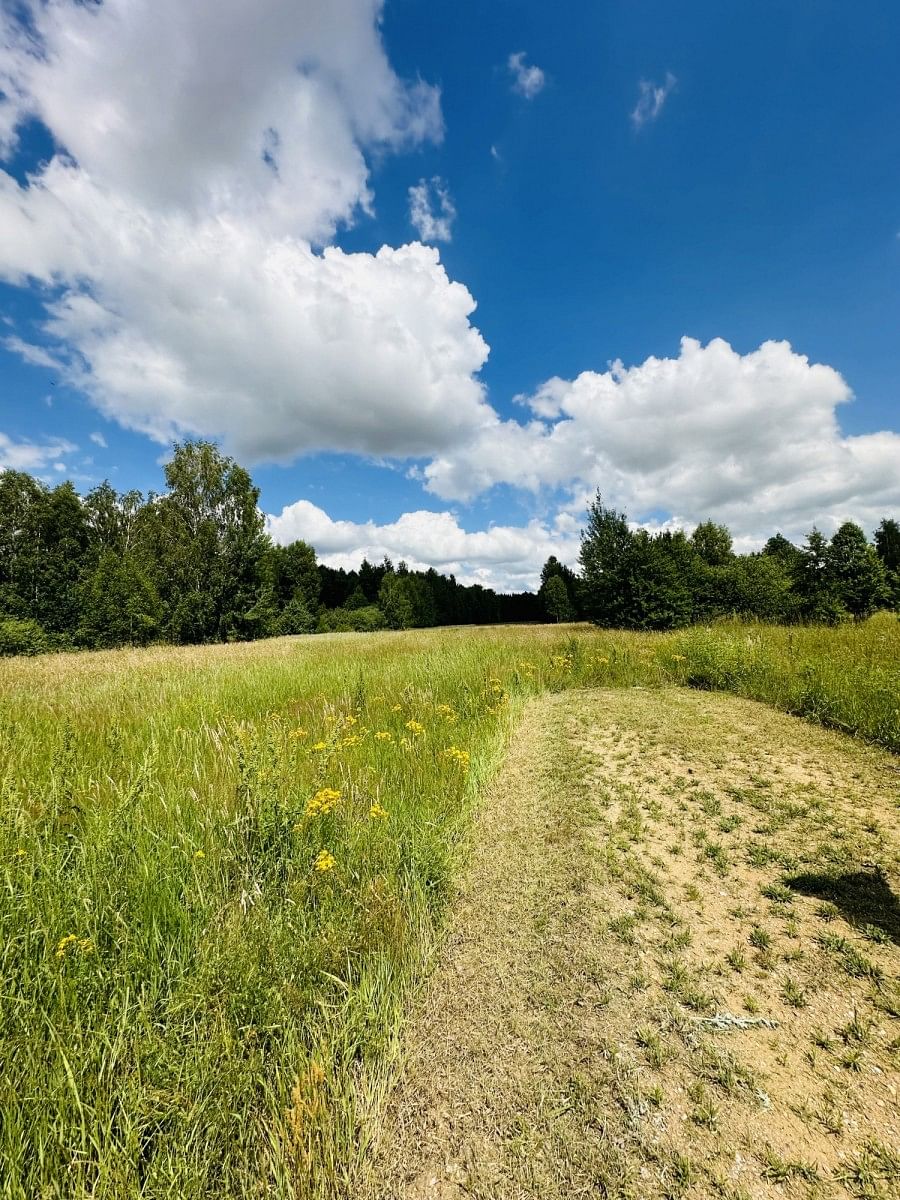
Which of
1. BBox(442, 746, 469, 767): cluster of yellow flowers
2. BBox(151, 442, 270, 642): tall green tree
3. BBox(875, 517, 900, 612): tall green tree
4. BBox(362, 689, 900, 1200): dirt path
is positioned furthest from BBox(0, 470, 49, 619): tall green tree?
BBox(875, 517, 900, 612): tall green tree

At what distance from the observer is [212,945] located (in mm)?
2213

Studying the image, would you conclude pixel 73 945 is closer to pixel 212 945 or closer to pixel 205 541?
pixel 212 945

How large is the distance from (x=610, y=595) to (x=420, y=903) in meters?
23.5

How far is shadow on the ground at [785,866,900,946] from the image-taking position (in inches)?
107

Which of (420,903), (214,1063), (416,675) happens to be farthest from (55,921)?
(416,675)

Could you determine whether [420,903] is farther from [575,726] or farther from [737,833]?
[575,726]

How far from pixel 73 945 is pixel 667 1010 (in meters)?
2.94

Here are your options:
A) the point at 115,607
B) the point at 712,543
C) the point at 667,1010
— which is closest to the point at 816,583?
the point at 712,543

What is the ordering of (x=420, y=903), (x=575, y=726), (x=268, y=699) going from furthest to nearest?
1. (x=268, y=699)
2. (x=575, y=726)
3. (x=420, y=903)

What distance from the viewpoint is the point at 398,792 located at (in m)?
4.32

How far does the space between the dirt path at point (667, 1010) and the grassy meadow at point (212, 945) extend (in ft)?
1.09

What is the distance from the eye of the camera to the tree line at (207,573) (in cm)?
2239

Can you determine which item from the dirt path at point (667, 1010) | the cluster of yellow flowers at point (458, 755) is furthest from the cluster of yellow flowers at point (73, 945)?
the cluster of yellow flowers at point (458, 755)

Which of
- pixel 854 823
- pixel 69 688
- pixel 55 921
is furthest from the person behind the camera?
pixel 69 688
